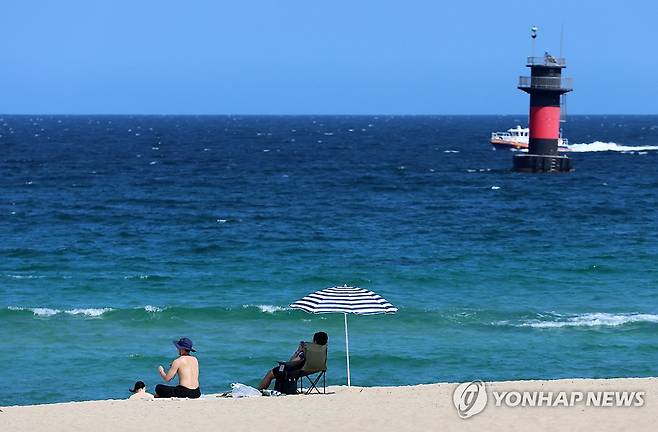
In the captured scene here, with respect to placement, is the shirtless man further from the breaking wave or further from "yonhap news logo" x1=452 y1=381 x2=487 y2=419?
the breaking wave

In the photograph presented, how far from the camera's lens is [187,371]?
18109 mm

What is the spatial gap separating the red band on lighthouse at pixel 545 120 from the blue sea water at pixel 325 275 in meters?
3.40

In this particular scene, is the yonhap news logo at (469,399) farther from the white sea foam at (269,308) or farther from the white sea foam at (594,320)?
the white sea foam at (269,308)

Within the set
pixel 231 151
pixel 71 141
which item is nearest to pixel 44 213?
pixel 231 151

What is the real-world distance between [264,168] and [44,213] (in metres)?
37.5

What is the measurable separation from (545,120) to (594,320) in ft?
146

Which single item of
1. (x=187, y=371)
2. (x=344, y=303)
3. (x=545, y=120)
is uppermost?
(x=545, y=120)

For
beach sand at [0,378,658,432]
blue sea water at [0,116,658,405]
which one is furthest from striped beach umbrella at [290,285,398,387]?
blue sea water at [0,116,658,405]

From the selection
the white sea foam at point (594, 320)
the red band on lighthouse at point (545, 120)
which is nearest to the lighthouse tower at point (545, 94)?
the red band on lighthouse at point (545, 120)

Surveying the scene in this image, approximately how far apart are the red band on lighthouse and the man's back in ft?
193

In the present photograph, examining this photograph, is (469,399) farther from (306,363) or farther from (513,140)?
(513,140)

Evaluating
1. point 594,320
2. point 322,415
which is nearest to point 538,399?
point 322,415

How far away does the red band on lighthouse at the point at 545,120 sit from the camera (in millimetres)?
74562

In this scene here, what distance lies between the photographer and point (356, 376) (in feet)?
84.3
